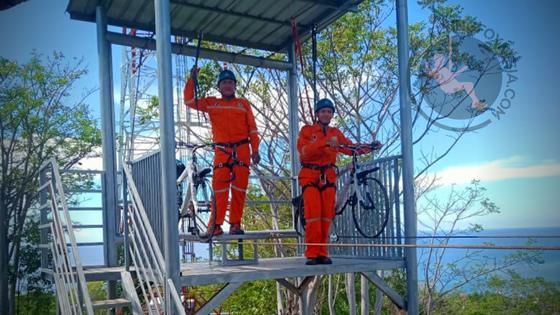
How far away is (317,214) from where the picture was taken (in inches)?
243

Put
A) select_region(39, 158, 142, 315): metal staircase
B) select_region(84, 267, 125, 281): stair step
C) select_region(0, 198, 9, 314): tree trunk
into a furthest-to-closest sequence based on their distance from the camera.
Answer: select_region(0, 198, 9, 314): tree trunk, select_region(84, 267, 125, 281): stair step, select_region(39, 158, 142, 315): metal staircase

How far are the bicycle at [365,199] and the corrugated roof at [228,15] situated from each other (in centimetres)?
245

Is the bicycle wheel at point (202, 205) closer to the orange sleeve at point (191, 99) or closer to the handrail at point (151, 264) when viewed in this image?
the orange sleeve at point (191, 99)

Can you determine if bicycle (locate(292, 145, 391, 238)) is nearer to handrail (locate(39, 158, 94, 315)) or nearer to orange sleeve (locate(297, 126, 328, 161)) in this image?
orange sleeve (locate(297, 126, 328, 161))

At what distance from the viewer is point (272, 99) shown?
54.2ft

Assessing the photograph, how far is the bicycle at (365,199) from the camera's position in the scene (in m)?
6.38

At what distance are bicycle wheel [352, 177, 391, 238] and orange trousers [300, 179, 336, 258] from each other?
54 cm

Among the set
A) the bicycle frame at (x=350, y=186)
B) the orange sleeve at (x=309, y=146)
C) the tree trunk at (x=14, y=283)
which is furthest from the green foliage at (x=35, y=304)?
the orange sleeve at (x=309, y=146)

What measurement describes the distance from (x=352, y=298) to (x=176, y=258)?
1106 cm

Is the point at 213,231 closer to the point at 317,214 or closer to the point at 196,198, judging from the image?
the point at 196,198

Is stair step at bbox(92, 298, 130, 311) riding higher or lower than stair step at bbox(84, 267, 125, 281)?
lower

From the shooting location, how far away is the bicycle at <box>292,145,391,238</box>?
251 inches

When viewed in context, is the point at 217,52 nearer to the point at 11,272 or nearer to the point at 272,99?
the point at 272,99

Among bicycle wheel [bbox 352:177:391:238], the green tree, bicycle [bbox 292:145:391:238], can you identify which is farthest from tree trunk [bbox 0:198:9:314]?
bicycle wheel [bbox 352:177:391:238]
